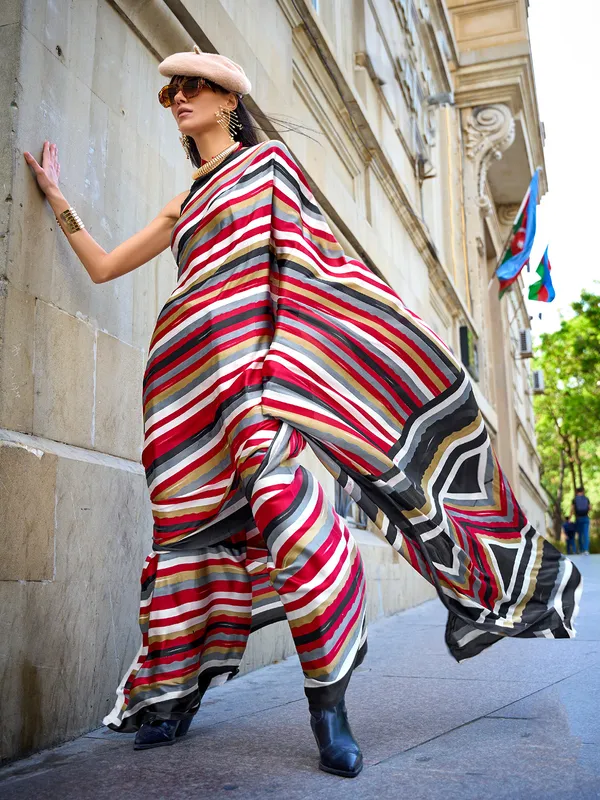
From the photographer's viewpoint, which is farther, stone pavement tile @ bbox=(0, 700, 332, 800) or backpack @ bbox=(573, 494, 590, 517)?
backpack @ bbox=(573, 494, 590, 517)

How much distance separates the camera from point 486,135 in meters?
16.5

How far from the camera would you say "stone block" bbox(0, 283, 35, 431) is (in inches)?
98.0

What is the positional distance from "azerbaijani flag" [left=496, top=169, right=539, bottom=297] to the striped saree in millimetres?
14785

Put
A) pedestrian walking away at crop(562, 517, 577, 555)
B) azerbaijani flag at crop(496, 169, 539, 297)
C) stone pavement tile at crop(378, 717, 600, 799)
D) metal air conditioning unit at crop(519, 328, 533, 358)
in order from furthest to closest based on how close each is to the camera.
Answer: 1. pedestrian walking away at crop(562, 517, 577, 555)
2. metal air conditioning unit at crop(519, 328, 533, 358)
3. azerbaijani flag at crop(496, 169, 539, 297)
4. stone pavement tile at crop(378, 717, 600, 799)

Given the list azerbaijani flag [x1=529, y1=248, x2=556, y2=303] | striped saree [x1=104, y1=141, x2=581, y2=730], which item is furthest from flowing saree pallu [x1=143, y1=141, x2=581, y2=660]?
azerbaijani flag [x1=529, y1=248, x2=556, y2=303]

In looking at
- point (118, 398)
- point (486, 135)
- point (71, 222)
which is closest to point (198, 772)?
point (118, 398)

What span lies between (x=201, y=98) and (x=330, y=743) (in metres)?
1.98

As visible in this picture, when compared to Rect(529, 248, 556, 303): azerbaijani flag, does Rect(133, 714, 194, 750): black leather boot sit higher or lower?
lower

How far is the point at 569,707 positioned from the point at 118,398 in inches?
75.4

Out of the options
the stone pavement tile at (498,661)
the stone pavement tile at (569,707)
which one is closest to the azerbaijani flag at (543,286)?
the stone pavement tile at (498,661)

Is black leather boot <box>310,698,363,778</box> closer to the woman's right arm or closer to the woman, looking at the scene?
the woman

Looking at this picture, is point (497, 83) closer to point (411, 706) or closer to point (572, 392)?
point (411, 706)

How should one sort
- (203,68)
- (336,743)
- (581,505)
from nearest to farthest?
(336,743)
(203,68)
(581,505)

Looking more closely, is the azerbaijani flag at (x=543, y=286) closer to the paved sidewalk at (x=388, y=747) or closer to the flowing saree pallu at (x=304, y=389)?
the paved sidewalk at (x=388, y=747)
